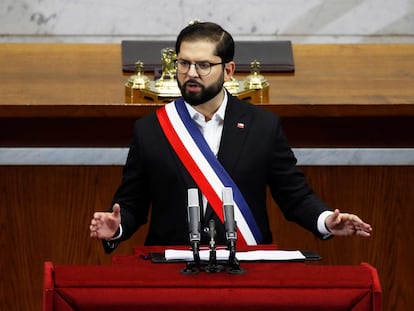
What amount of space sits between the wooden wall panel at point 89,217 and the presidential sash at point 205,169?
0.80 meters

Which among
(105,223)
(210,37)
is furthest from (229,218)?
(210,37)

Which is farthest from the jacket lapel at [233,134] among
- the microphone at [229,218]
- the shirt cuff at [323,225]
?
the microphone at [229,218]

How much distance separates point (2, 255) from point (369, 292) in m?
1.61

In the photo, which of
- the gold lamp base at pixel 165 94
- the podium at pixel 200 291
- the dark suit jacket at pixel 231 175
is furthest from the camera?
the gold lamp base at pixel 165 94

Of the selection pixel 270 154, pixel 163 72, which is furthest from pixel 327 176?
pixel 270 154

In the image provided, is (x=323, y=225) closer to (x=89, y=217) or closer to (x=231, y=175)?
(x=231, y=175)

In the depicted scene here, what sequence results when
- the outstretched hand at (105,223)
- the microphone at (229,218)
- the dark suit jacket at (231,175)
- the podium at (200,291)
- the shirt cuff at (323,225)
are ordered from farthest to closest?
the dark suit jacket at (231,175), the shirt cuff at (323,225), the outstretched hand at (105,223), the microphone at (229,218), the podium at (200,291)

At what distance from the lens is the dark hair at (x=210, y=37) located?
8.55 feet

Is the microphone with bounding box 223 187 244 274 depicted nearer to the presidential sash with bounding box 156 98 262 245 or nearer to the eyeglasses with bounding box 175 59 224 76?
the presidential sash with bounding box 156 98 262 245

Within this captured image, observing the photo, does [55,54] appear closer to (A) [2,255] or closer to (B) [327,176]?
(A) [2,255]

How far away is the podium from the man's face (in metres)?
0.62

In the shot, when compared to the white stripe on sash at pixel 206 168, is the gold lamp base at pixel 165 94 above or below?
above

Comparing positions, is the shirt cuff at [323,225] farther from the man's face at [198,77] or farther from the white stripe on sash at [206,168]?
the man's face at [198,77]

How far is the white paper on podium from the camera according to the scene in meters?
2.22
